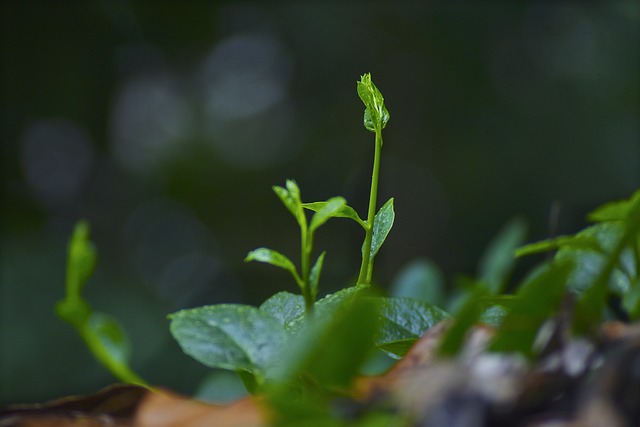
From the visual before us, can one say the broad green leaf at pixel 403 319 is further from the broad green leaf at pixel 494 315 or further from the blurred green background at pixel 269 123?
the blurred green background at pixel 269 123

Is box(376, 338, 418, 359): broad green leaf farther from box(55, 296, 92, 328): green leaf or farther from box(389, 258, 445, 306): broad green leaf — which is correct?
box(389, 258, 445, 306): broad green leaf

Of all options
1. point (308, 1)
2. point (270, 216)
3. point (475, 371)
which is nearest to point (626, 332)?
point (475, 371)

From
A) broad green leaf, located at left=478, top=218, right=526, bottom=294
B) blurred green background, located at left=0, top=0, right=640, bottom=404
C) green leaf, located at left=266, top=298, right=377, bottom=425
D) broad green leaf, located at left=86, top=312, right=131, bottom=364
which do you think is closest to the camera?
green leaf, located at left=266, top=298, right=377, bottom=425

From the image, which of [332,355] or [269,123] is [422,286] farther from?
[269,123]

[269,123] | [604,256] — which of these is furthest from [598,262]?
[269,123]

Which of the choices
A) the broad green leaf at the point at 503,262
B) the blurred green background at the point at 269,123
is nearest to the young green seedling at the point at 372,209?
the broad green leaf at the point at 503,262

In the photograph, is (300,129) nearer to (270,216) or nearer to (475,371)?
(270,216)

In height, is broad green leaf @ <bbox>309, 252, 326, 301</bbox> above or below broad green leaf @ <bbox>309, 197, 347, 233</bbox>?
below

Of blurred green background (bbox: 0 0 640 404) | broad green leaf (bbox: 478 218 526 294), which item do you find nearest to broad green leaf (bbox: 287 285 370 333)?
broad green leaf (bbox: 478 218 526 294)
